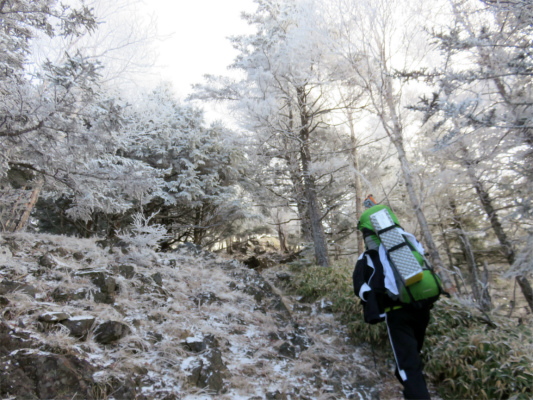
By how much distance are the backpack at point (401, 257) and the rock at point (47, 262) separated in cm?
426

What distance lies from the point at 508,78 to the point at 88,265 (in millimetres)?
10826

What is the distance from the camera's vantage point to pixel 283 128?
29.0ft

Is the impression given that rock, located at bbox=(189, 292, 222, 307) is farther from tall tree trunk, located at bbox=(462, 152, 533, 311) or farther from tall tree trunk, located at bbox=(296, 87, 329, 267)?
tall tree trunk, located at bbox=(462, 152, 533, 311)

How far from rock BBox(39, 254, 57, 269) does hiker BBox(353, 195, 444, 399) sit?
4.14m

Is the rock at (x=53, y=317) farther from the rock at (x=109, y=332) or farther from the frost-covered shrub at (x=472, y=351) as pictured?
the frost-covered shrub at (x=472, y=351)

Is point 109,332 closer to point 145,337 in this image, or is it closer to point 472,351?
point 145,337

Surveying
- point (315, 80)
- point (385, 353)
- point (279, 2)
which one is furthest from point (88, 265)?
point (279, 2)

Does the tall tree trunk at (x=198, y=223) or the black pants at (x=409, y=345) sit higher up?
the tall tree trunk at (x=198, y=223)

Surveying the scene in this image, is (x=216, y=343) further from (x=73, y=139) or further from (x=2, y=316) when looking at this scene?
(x=73, y=139)

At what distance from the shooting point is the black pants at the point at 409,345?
251 centimetres

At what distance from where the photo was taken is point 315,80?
27.0 feet

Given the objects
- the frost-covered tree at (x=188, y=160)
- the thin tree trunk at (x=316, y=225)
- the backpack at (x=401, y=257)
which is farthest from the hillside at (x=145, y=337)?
the frost-covered tree at (x=188, y=160)

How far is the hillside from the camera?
2.44 meters

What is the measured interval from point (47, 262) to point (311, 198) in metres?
6.73
